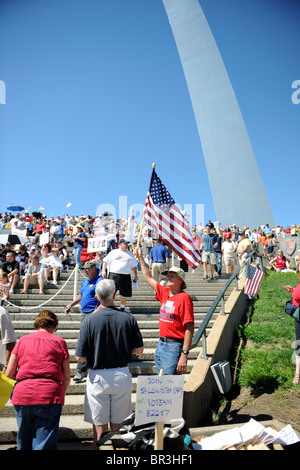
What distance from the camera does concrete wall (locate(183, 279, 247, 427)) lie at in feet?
15.5

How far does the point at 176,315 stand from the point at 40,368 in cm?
166

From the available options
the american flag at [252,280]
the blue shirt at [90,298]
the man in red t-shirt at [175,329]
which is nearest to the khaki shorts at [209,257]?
A: the american flag at [252,280]

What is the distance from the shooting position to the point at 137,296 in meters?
9.51

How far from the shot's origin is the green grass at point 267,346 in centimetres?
609

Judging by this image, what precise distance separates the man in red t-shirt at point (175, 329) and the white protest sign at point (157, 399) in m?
1.03

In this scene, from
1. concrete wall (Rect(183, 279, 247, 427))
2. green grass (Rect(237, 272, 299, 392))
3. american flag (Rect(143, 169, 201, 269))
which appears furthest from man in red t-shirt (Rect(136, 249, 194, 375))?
green grass (Rect(237, 272, 299, 392))

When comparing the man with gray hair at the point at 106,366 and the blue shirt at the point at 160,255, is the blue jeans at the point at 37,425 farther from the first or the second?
the blue shirt at the point at 160,255

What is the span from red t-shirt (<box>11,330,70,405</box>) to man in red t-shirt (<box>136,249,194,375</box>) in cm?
135

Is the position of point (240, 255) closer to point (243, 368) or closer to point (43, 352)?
point (243, 368)

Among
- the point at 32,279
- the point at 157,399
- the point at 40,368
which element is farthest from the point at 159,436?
the point at 32,279

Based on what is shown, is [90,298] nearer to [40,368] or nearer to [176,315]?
[176,315]

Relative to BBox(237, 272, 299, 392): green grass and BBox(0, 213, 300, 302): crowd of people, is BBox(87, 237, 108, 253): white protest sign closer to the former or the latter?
BBox(0, 213, 300, 302): crowd of people
